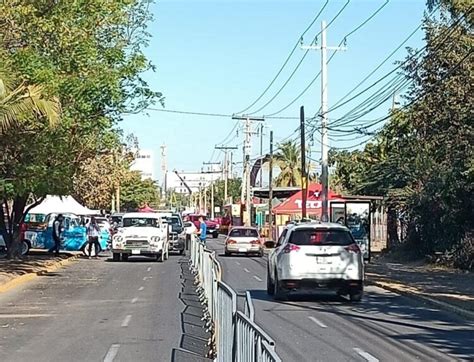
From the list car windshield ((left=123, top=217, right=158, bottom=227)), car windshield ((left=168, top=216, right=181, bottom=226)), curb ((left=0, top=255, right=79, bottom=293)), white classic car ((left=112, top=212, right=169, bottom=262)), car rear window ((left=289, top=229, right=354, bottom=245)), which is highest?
car windshield ((left=168, top=216, right=181, bottom=226))

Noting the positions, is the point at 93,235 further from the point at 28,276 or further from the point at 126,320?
the point at 126,320

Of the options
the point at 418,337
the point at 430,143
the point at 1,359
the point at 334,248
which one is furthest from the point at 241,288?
the point at 430,143

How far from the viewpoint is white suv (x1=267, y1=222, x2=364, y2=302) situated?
21984 mm

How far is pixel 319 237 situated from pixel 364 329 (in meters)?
5.50

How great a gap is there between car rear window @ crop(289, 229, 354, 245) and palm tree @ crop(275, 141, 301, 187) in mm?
74528

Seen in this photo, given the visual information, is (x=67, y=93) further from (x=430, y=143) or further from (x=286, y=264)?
(x=430, y=143)

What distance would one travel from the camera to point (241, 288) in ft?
86.5

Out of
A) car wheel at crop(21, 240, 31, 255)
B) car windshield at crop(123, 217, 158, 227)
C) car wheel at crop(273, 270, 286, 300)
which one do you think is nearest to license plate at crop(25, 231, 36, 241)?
car wheel at crop(21, 240, 31, 255)

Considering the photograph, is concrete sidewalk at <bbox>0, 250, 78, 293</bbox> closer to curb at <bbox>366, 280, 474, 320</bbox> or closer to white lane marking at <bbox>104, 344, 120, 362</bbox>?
curb at <bbox>366, 280, 474, 320</bbox>

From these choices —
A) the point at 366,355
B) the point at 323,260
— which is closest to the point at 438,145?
the point at 323,260

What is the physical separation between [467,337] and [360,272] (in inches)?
235

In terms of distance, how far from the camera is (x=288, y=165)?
321 feet

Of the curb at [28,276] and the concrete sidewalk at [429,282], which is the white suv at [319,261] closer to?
the concrete sidewalk at [429,282]

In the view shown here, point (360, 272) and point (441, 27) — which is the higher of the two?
point (441, 27)
